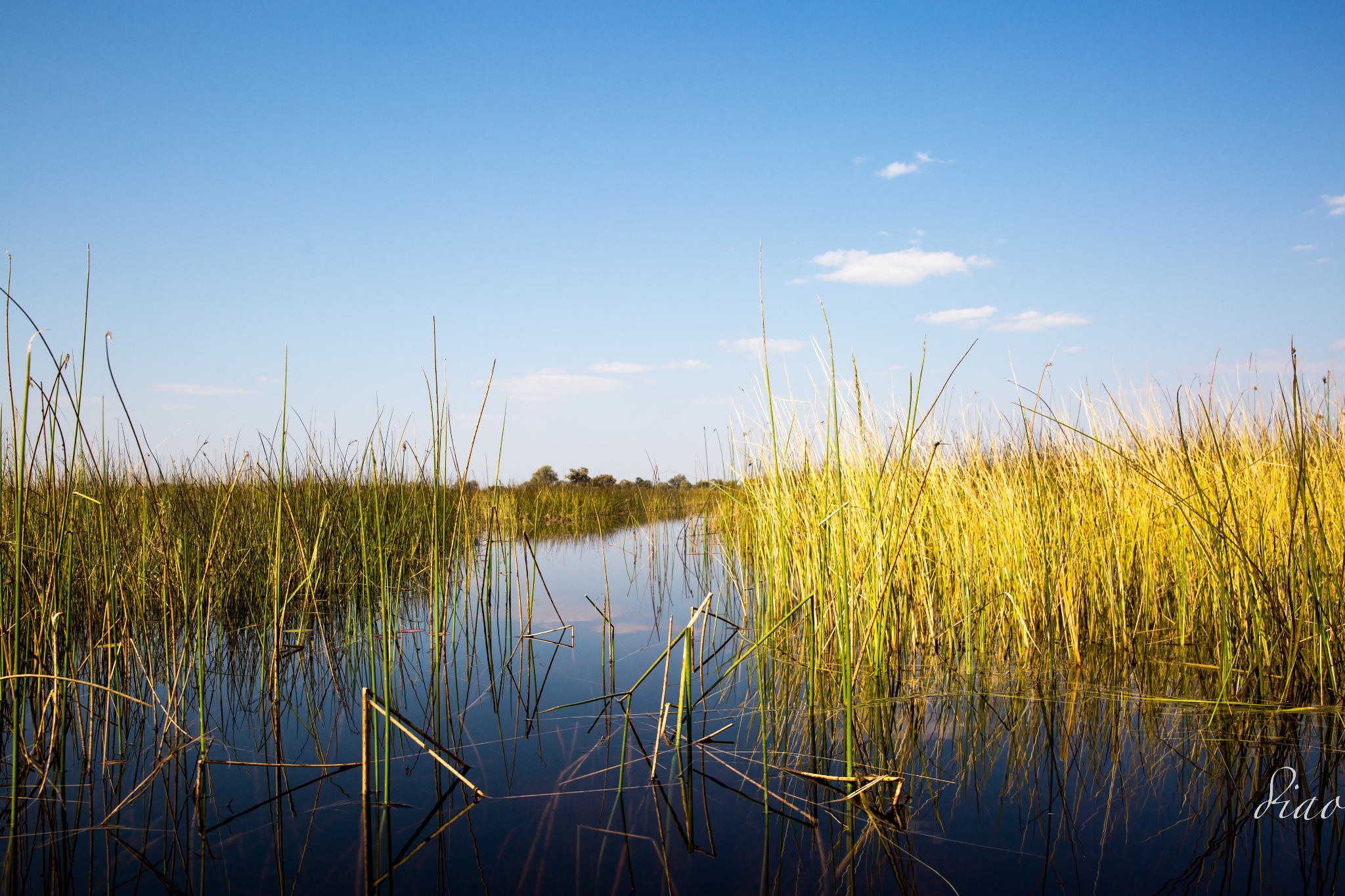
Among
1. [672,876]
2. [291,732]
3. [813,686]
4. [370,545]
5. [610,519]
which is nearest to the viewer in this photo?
[672,876]

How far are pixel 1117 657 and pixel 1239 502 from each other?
0.81 meters

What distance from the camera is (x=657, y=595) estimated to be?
5.18m

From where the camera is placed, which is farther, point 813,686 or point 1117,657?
point 1117,657

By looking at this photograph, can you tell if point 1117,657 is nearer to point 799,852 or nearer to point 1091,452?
point 1091,452

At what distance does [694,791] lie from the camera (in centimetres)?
191

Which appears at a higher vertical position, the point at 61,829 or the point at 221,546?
the point at 221,546

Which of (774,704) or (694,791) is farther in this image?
(774,704)

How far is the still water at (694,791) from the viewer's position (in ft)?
5.04

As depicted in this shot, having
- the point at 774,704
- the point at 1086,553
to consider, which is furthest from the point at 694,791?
the point at 1086,553

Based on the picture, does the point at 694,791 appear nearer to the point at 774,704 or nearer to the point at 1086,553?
the point at 774,704

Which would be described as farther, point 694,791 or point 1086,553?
point 1086,553

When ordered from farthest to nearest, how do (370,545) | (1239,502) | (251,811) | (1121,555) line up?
(370,545) → (1121,555) → (1239,502) → (251,811)

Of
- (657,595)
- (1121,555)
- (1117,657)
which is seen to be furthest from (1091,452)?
(657,595)

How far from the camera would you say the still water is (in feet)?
5.04
